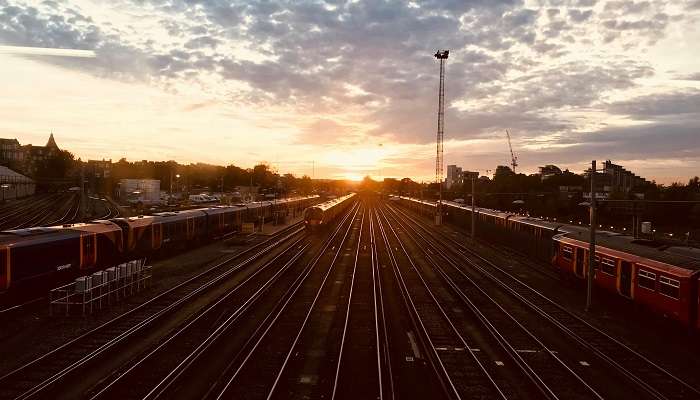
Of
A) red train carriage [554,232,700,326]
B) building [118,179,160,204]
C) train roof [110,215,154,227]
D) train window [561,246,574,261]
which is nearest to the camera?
red train carriage [554,232,700,326]

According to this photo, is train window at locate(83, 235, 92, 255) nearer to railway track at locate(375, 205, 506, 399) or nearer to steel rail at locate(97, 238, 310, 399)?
steel rail at locate(97, 238, 310, 399)

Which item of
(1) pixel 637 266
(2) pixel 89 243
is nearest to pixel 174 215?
(2) pixel 89 243

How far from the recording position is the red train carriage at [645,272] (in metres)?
17.0

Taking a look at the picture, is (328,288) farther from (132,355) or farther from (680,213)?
(680,213)

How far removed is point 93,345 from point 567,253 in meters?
23.4

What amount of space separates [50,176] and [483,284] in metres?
125

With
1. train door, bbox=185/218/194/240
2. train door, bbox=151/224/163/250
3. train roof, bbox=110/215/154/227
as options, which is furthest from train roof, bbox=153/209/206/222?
train roof, bbox=110/215/154/227

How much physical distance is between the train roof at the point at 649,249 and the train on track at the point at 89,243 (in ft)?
78.2

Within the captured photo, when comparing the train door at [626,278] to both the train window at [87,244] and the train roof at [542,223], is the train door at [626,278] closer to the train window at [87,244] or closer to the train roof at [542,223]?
the train roof at [542,223]

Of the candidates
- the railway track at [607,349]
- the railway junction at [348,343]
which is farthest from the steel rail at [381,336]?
the railway track at [607,349]

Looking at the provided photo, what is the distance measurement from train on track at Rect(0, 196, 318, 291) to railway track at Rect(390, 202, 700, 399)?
810 inches

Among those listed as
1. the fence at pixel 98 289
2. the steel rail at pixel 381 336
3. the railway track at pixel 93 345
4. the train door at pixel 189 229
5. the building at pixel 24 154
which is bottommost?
the steel rail at pixel 381 336

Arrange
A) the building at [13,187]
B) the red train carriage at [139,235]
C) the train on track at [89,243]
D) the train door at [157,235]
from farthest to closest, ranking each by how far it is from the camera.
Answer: the building at [13,187] → the train door at [157,235] → the red train carriage at [139,235] → the train on track at [89,243]

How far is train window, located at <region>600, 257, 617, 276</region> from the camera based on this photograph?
885 inches
